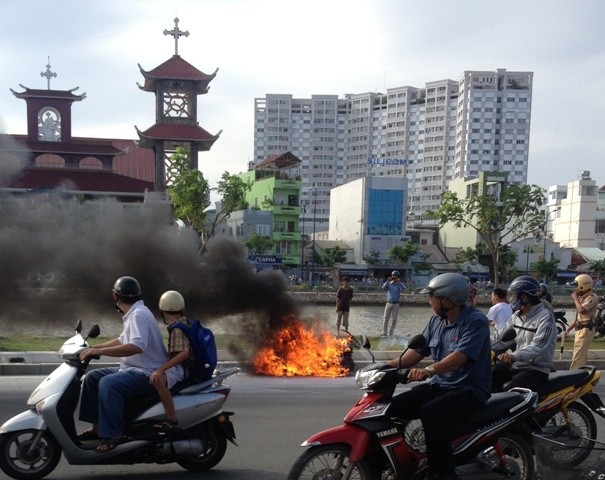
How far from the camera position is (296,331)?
34.9 ft

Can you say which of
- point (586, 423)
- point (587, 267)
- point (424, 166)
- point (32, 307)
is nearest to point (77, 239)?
point (32, 307)

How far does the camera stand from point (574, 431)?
550 centimetres

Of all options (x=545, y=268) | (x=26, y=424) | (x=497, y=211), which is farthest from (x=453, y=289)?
(x=545, y=268)

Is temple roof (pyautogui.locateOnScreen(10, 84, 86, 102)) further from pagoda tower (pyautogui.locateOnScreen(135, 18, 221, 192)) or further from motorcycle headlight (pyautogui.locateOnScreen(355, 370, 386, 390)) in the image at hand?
motorcycle headlight (pyautogui.locateOnScreen(355, 370, 386, 390))

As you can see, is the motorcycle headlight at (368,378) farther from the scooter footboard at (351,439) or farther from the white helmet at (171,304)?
the white helmet at (171,304)

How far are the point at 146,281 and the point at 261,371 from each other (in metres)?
3.09

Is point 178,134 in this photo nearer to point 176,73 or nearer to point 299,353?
point 176,73

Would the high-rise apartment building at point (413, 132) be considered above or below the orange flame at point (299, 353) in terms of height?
above

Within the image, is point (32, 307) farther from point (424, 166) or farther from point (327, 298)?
point (424, 166)

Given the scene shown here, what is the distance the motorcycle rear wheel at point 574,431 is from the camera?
4484mm

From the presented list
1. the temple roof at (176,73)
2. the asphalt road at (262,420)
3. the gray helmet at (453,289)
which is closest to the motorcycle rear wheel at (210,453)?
the asphalt road at (262,420)

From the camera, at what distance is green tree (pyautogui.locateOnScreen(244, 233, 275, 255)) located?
51.9m

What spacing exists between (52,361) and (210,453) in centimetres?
652

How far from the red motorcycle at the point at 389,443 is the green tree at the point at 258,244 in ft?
154
